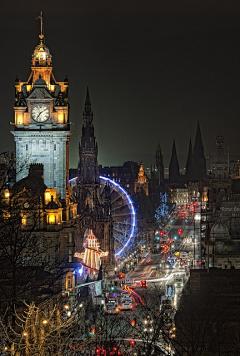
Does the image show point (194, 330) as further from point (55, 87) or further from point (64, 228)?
point (55, 87)

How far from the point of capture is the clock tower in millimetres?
87875

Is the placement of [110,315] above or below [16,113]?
below

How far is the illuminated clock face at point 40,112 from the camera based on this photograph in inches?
3482

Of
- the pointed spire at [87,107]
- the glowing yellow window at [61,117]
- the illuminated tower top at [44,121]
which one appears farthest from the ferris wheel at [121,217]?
the glowing yellow window at [61,117]

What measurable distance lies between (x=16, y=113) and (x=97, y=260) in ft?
58.5

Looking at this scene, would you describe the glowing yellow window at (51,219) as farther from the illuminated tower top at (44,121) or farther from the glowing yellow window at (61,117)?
the glowing yellow window at (61,117)

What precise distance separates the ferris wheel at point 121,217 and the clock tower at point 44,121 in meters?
24.1

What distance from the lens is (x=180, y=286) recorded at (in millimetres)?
92875

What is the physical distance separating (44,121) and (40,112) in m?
1.08

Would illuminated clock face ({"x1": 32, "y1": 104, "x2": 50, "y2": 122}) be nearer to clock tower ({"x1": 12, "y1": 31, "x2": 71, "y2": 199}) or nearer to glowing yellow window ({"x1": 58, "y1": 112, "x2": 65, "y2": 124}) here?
clock tower ({"x1": 12, "y1": 31, "x2": 71, "y2": 199})

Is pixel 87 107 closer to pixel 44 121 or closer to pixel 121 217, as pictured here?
pixel 121 217

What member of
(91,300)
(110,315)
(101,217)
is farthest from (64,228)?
(101,217)

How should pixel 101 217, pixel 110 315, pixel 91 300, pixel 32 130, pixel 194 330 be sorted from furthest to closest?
pixel 101 217 < pixel 32 130 < pixel 91 300 < pixel 110 315 < pixel 194 330

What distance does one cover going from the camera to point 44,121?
8825cm
